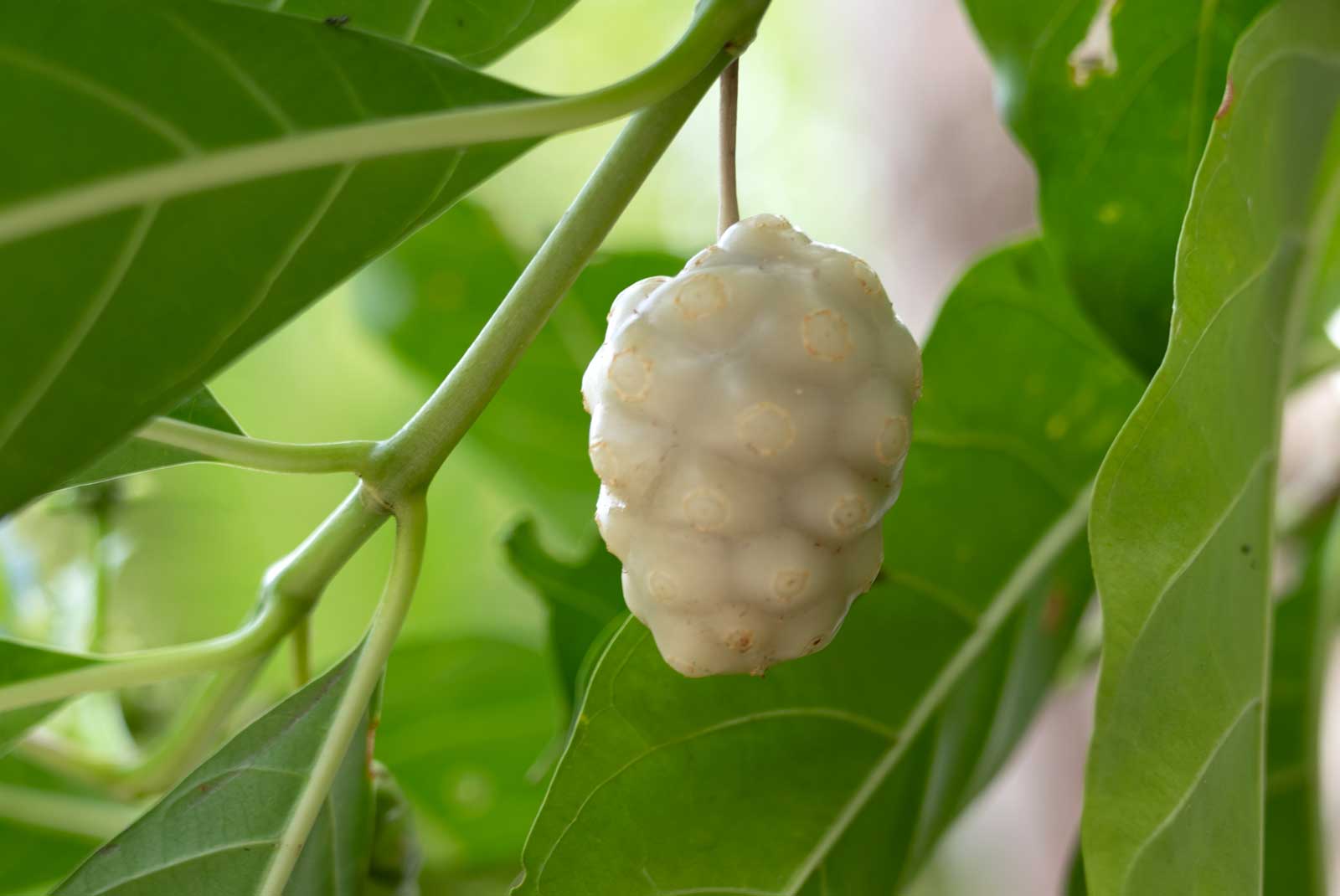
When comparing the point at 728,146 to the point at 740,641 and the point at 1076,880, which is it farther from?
the point at 1076,880

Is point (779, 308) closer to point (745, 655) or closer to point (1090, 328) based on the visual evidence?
point (745, 655)

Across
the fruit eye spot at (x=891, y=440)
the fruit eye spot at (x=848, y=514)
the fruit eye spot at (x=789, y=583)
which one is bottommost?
the fruit eye spot at (x=789, y=583)

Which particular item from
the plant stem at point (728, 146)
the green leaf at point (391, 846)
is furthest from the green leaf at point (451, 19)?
the green leaf at point (391, 846)

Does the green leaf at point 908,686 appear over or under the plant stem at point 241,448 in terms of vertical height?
under

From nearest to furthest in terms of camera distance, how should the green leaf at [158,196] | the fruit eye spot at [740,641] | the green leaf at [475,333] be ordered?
the green leaf at [158,196], the fruit eye spot at [740,641], the green leaf at [475,333]

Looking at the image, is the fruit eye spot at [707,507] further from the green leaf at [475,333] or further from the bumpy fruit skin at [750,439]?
the green leaf at [475,333]

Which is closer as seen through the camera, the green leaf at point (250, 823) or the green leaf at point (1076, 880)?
the green leaf at point (250, 823)

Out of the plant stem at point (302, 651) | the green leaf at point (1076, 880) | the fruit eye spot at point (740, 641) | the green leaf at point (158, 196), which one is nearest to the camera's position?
the green leaf at point (158, 196)
